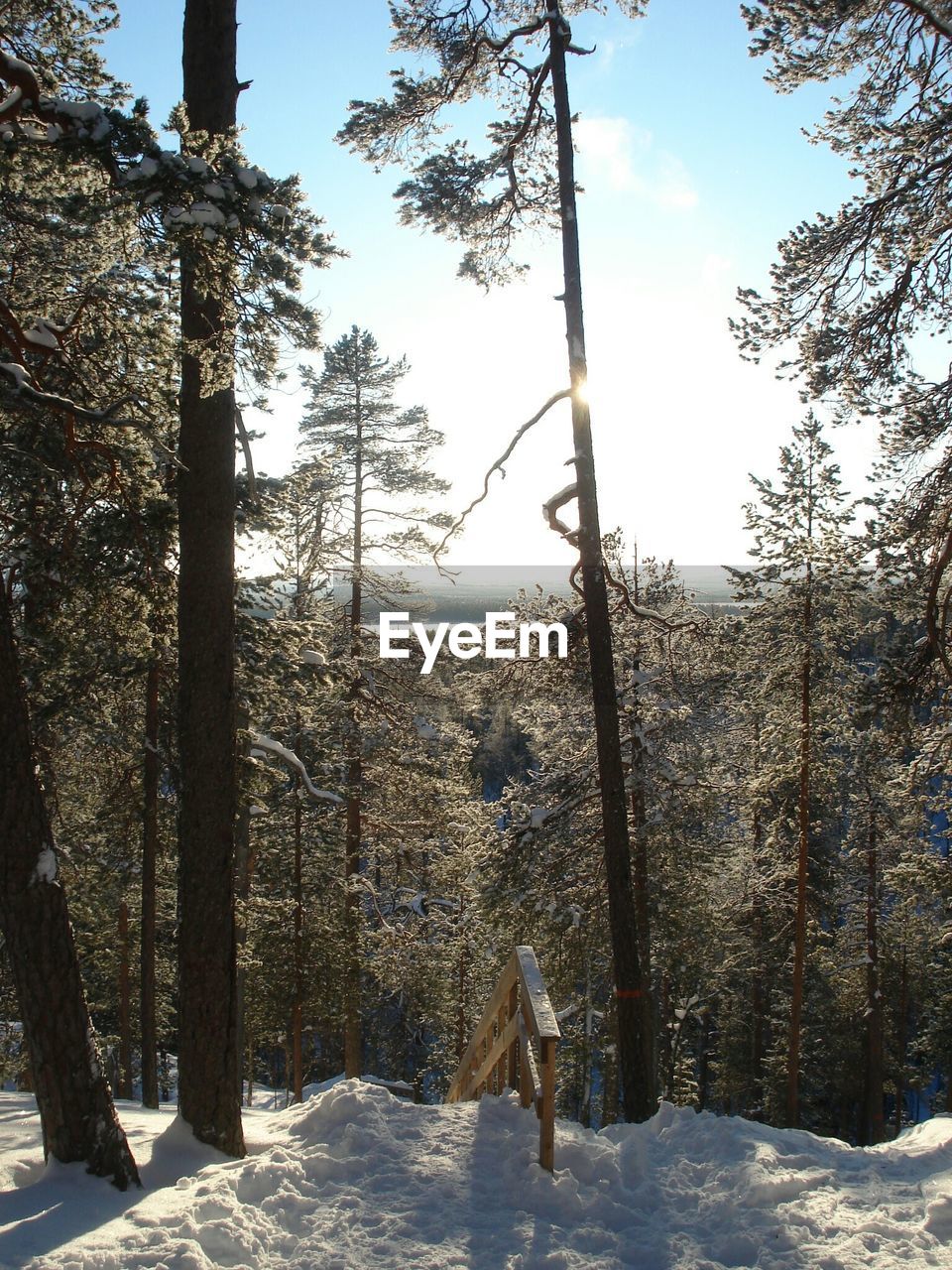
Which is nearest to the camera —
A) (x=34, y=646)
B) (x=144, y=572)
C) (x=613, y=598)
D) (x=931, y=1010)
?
(x=144, y=572)

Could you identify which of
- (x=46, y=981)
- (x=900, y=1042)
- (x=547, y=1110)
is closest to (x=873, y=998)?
(x=900, y=1042)

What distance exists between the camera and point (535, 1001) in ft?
16.7

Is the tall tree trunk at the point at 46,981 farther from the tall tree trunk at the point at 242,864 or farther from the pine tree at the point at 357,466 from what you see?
the pine tree at the point at 357,466

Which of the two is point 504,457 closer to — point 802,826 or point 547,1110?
point 547,1110

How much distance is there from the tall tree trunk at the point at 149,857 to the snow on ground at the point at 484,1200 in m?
5.59

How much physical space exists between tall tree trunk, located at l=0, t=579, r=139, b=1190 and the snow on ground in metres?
0.20

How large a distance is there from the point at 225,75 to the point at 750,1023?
28.4 metres

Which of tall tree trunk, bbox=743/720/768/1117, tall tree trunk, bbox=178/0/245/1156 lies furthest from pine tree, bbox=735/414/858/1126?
tall tree trunk, bbox=178/0/245/1156

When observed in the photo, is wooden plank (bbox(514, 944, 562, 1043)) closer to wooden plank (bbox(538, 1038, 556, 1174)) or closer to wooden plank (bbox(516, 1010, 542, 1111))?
wooden plank (bbox(538, 1038, 556, 1174))

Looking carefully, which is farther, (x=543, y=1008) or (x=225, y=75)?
(x=225, y=75)

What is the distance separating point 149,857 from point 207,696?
6568mm

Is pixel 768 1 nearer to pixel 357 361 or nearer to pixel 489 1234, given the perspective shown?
pixel 489 1234

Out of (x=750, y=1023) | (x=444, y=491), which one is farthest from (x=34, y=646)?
(x=750, y=1023)

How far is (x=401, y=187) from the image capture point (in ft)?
28.3
